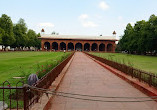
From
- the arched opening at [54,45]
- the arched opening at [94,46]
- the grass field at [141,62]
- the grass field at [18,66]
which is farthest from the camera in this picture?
the arched opening at [94,46]

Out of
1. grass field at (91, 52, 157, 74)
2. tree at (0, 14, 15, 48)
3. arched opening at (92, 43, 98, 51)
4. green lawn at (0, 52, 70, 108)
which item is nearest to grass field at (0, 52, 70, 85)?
green lawn at (0, 52, 70, 108)

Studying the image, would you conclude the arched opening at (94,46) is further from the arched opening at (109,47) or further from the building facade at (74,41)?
the arched opening at (109,47)

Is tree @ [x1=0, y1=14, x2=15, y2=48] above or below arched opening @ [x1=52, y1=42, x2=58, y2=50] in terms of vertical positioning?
above

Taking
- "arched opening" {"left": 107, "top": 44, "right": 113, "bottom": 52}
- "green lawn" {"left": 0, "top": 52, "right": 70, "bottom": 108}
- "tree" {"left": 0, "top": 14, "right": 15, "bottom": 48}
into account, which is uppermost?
"tree" {"left": 0, "top": 14, "right": 15, "bottom": 48}

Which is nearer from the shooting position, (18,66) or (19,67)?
(19,67)

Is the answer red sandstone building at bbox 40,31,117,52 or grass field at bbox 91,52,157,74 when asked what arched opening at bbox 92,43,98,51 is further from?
grass field at bbox 91,52,157,74

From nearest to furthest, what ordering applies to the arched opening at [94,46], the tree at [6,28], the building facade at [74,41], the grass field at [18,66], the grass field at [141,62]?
1. the grass field at [18,66]
2. the grass field at [141,62]
3. the tree at [6,28]
4. the building facade at [74,41]
5. the arched opening at [94,46]

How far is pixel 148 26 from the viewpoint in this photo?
32469 millimetres

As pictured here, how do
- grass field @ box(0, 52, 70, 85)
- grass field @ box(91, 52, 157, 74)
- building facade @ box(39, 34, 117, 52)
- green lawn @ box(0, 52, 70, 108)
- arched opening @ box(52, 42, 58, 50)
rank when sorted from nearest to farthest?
1. green lawn @ box(0, 52, 70, 108)
2. grass field @ box(0, 52, 70, 85)
3. grass field @ box(91, 52, 157, 74)
4. building facade @ box(39, 34, 117, 52)
5. arched opening @ box(52, 42, 58, 50)

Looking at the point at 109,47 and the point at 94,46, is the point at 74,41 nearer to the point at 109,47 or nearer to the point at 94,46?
the point at 94,46

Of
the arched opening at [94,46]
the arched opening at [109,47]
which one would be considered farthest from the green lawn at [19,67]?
the arched opening at [94,46]

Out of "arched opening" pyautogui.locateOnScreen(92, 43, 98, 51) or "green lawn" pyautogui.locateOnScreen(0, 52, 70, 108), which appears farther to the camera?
"arched opening" pyautogui.locateOnScreen(92, 43, 98, 51)

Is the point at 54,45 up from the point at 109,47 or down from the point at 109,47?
up

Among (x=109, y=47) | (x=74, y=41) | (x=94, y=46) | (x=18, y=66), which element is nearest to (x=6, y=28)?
(x=74, y=41)
